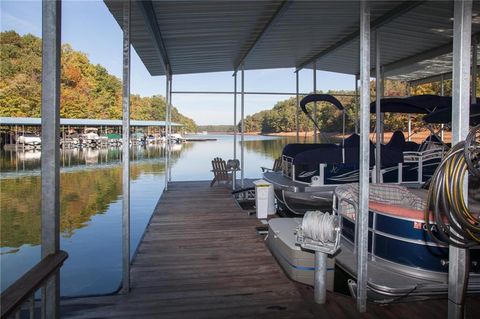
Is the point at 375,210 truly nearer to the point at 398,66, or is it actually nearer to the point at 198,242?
the point at 198,242

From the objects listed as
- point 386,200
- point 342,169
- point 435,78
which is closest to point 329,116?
point 435,78

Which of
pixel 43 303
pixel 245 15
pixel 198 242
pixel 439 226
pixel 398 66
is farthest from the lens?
pixel 398 66

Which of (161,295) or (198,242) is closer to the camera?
(161,295)

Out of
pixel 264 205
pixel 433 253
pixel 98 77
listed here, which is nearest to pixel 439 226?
pixel 433 253

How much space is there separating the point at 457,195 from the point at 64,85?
137ft

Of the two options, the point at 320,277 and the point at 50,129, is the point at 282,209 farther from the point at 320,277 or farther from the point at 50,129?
the point at 50,129

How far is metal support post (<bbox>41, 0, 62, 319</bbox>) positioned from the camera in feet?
6.57

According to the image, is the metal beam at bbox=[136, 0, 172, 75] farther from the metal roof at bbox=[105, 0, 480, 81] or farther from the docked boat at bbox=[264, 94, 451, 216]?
the docked boat at bbox=[264, 94, 451, 216]

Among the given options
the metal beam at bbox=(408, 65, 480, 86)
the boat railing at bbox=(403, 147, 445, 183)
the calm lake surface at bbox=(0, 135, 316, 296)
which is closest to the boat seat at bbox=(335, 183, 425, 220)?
the boat railing at bbox=(403, 147, 445, 183)

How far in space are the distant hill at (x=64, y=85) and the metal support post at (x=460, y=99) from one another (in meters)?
20.1

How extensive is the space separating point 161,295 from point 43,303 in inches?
56.1

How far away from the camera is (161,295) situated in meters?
3.29

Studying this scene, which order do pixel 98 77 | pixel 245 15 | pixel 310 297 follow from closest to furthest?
pixel 310 297 → pixel 245 15 → pixel 98 77

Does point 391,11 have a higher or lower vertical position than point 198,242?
higher
